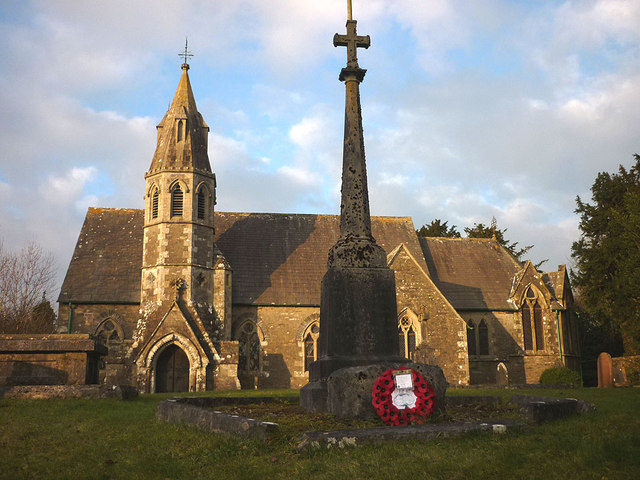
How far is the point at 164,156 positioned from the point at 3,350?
16436 millimetres

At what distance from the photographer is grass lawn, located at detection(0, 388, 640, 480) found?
226 inches

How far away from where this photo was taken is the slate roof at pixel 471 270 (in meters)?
33.4

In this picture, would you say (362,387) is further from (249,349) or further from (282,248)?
(282,248)

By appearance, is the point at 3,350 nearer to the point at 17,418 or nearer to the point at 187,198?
the point at 17,418

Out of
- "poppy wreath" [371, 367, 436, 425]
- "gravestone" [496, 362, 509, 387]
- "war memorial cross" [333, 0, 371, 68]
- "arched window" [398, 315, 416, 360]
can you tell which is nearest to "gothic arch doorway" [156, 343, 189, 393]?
"arched window" [398, 315, 416, 360]

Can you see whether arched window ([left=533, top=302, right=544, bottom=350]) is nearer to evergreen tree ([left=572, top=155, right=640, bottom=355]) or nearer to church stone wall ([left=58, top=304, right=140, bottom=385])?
evergreen tree ([left=572, top=155, right=640, bottom=355])

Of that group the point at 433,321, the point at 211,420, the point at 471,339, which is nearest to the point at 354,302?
the point at 211,420

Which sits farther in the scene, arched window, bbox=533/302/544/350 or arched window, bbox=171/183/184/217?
arched window, bbox=533/302/544/350

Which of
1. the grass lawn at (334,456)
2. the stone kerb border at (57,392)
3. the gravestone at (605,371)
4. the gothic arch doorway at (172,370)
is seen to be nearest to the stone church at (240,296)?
the gothic arch doorway at (172,370)

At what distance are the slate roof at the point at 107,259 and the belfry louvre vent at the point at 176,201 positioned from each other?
4.76 meters

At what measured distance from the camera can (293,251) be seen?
110 feet

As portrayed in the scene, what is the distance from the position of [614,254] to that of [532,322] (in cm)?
558

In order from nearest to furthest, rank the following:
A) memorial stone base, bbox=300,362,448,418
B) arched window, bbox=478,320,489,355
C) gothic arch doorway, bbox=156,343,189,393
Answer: memorial stone base, bbox=300,362,448,418
gothic arch doorway, bbox=156,343,189,393
arched window, bbox=478,320,489,355

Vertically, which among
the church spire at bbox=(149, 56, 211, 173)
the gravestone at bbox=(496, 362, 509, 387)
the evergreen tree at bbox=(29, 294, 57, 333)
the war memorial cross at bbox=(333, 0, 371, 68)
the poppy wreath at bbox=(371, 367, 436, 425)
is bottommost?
the gravestone at bbox=(496, 362, 509, 387)
